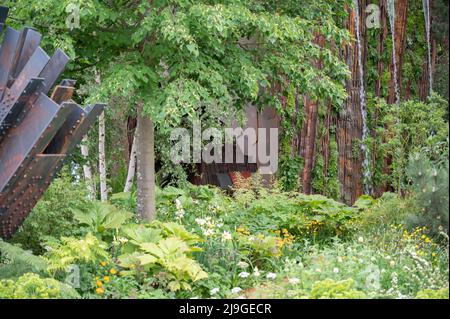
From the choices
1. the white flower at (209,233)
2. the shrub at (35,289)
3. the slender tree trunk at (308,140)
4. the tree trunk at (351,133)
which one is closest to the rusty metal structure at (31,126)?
the shrub at (35,289)

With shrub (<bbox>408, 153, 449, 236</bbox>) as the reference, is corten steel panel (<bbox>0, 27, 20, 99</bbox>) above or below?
above

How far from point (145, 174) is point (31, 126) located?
277cm

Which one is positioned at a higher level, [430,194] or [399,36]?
[399,36]

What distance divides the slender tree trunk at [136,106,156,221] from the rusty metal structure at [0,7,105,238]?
7.08 ft

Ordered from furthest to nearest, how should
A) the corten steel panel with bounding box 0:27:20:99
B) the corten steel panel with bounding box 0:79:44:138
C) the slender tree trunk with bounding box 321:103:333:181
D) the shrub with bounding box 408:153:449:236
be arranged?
1. the slender tree trunk with bounding box 321:103:333:181
2. the corten steel panel with bounding box 0:27:20:99
3. the corten steel panel with bounding box 0:79:44:138
4. the shrub with bounding box 408:153:449:236

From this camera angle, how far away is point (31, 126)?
310 inches

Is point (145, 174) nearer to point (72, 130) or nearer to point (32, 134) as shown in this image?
point (72, 130)

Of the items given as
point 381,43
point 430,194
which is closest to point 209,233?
point 430,194

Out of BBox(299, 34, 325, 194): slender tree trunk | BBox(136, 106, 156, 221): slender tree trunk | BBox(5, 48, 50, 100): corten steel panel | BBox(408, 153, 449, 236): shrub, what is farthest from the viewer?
BBox(299, 34, 325, 194): slender tree trunk

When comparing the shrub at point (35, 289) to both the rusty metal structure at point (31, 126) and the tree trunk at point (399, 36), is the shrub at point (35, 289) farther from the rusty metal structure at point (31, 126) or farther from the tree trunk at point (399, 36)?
the tree trunk at point (399, 36)

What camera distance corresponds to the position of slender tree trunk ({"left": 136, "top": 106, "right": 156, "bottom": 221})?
34.2ft

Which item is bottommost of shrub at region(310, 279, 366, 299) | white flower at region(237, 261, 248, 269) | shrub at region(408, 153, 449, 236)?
white flower at region(237, 261, 248, 269)

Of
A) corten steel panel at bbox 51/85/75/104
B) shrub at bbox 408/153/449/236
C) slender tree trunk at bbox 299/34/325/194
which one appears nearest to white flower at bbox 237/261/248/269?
shrub at bbox 408/153/449/236

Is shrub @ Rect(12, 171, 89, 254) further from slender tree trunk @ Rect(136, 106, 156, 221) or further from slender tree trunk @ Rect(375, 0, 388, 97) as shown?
slender tree trunk @ Rect(375, 0, 388, 97)
